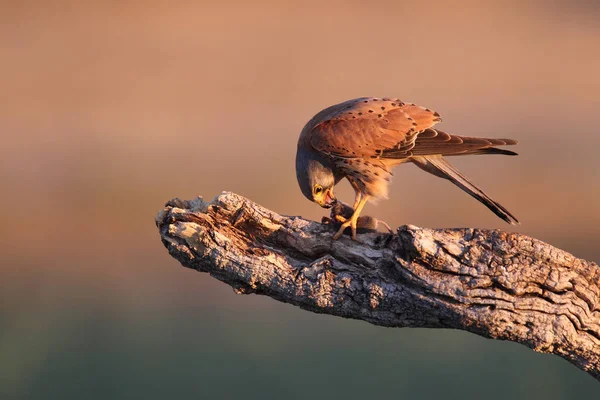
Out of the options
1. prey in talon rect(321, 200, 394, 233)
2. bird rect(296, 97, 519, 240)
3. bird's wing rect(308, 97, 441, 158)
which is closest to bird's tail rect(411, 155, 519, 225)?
bird rect(296, 97, 519, 240)

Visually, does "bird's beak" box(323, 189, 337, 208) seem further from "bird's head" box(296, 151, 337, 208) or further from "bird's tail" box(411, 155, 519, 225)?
"bird's tail" box(411, 155, 519, 225)

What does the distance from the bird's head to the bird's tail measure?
50 centimetres

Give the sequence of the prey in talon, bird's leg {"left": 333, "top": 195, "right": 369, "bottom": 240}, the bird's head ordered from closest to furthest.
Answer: bird's leg {"left": 333, "top": 195, "right": 369, "bottom": 240} < the prey in talon < the bird's head

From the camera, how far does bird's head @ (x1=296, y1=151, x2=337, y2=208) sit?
3.51 meters

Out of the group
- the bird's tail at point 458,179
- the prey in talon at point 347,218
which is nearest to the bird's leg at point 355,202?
the prey in talon at point 347,218

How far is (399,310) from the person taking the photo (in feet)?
8.97

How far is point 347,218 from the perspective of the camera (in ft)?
10.5

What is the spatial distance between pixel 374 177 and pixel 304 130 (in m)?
0.50

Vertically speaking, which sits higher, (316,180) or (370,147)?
(370,147)

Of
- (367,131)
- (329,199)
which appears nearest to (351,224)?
(329,199)

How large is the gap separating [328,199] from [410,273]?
969 mm

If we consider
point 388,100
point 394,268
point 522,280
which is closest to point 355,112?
point 388,100

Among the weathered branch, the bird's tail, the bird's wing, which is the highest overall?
the bird's wing

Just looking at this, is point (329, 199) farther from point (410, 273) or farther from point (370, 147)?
point (410, 273)
